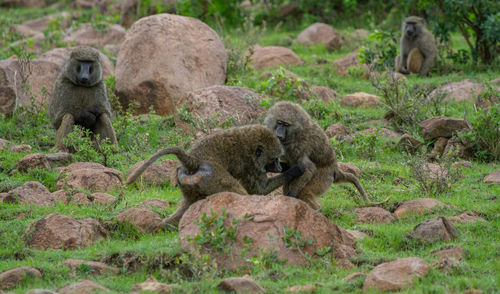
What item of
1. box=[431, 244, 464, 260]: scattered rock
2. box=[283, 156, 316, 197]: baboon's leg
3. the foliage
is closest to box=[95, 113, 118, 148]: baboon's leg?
box=[283, 156, 316, 197]: baboon's leg

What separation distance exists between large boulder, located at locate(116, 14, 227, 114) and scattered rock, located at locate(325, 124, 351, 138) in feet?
8.04

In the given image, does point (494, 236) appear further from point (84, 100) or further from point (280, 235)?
point (84, 100)

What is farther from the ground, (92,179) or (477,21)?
(477,21)

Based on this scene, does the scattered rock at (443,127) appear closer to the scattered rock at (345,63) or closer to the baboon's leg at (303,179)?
the baboon's leg at (303,179)

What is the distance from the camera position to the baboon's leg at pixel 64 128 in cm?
900

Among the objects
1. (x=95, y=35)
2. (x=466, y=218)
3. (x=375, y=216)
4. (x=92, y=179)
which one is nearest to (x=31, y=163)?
(x=92, y=179)

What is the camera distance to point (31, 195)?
22.8 feet

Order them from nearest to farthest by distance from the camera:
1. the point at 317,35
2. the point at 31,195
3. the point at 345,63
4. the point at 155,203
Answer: the point at 155,203 → the point at 31,195 → the point at 345,63 → the point at 317,35

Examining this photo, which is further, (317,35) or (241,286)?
(317,35)

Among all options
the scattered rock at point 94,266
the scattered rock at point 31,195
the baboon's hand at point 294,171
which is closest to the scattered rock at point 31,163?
the scattered rock at point 31,195

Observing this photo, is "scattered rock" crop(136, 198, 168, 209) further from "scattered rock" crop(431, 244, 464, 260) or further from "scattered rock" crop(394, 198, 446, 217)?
"scattered rock" crop(431, 244, 464, 260)

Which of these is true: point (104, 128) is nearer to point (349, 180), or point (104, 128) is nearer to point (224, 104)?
point (224, 104)

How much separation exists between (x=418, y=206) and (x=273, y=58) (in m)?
7.20

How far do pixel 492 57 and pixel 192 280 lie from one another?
9.58 m
